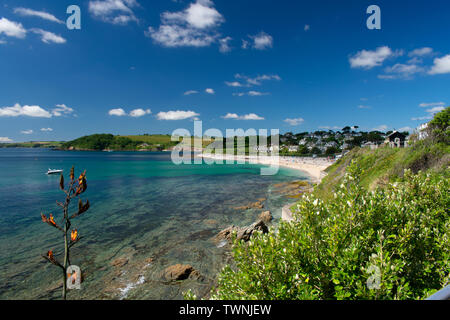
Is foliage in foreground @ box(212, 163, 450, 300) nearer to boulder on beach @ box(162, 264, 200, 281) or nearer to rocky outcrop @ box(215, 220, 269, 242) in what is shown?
boulder on beach @ box(162, 264, 200, 281)

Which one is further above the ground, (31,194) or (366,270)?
(366,270)

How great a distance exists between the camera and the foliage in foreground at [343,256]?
11.1 ft

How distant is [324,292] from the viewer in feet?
12.2

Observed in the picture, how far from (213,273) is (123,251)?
19.5 feet

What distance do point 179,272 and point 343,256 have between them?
354 inches

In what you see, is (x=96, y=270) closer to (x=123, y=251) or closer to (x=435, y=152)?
(x=123, y=251)

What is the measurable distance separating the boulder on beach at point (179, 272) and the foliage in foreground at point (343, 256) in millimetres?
7484

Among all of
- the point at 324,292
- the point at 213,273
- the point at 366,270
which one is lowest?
the point at 213,273

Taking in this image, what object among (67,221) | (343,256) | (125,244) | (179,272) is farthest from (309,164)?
(67,221)

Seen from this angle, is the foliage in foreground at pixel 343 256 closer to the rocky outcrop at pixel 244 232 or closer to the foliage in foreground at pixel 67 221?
the foliage in foreground at pixel 67 221

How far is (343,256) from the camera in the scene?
3.61 m
